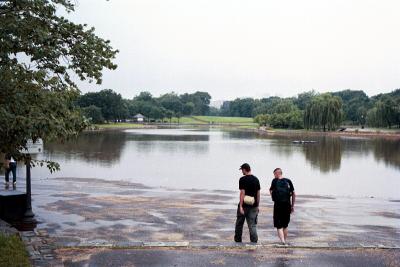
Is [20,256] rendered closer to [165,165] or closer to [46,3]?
[46,3]

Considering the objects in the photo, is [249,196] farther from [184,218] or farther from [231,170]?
[231,170]

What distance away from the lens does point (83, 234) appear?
12.0m

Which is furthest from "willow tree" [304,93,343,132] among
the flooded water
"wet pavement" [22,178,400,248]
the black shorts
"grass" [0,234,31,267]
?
"grass" [0,234,31,267]

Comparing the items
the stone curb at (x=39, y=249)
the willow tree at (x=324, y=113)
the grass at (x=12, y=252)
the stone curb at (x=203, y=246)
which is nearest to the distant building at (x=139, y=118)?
the willow tree at (x=324, y=113)

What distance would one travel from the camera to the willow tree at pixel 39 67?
7.05m

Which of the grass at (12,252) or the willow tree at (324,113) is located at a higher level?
the willow tree at (324,113)

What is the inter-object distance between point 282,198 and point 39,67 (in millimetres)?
5839

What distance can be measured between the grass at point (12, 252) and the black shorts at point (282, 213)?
5.32 meters

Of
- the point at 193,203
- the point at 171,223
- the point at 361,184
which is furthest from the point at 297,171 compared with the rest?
the point at 171,223

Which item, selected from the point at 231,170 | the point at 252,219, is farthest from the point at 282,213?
the point at 231,170

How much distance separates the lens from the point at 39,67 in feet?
32.2

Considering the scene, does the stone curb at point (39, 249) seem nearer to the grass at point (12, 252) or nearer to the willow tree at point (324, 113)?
the grass at point (12, 252)

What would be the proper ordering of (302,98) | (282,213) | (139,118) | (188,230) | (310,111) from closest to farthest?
(282,213) → (188,230) → (310,111) → (139,118) → (302,98)

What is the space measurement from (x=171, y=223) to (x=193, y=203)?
3957mm
